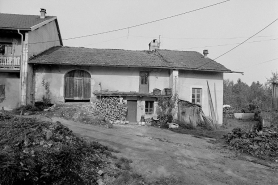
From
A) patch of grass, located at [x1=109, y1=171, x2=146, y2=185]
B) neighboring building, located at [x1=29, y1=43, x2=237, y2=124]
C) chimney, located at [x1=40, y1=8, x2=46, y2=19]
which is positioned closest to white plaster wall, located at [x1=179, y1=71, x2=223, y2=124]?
neighboring building, located at [x1=29, y1=43, x2=237, y2=124]

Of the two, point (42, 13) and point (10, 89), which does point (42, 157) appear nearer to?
point (10, 89)

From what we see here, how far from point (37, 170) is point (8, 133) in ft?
7.07

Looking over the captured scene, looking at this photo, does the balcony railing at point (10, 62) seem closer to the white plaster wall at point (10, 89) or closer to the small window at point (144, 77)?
the white plaster wall at point (10, 89)

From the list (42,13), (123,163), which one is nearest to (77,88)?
(42,13)

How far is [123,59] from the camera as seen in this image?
57.7ft

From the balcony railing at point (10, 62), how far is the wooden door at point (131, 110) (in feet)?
29.5

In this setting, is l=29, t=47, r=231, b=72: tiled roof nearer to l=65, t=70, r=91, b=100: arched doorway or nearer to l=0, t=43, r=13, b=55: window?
l=65, t=70, r=91, b=100: arched doorway

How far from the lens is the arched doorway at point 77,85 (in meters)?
16.2

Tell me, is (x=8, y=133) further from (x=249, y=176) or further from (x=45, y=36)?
(x=45, y=36)

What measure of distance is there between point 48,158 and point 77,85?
11.9m

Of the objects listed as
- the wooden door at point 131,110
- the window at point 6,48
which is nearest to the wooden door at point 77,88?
the wooden door at point 131,110

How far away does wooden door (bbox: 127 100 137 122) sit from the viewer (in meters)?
16.0

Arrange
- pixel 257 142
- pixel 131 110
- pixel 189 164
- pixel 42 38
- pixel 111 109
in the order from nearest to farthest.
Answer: pixel 189 164 → pixel 257 142 → pixel 111 109 → pixel 131 110 → pixel 42 38

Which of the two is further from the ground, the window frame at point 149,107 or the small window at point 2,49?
the small window at point 2,49
